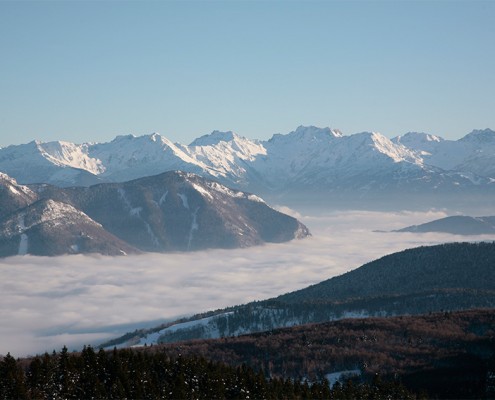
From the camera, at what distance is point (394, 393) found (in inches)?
6378

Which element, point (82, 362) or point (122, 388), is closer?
point (122, 388)

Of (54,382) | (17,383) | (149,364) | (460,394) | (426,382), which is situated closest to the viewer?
(17,383)

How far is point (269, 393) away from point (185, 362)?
23278 millimetres

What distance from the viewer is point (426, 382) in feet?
632

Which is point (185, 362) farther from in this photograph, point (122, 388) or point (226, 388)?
point (122, 388)

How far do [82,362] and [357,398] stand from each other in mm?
49862

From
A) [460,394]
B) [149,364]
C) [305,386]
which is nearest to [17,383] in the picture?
[149,364]

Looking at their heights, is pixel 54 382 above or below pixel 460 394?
above

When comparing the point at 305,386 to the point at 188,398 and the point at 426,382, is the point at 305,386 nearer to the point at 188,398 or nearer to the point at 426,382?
the point at 188,398

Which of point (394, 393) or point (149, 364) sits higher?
point (149, 364)

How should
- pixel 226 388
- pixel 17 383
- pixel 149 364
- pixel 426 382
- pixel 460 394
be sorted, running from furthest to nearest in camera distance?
1. pixel 426 382
2. pixel 460 394
3. pixel 149 364
4. pixel 226 388
5. pixel 17 383

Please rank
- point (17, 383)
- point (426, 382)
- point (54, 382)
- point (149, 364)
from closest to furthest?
point (17, 383) < point (54, 382) < point (149, 364) < point (426, 382)

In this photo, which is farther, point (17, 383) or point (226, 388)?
point (226, 388)

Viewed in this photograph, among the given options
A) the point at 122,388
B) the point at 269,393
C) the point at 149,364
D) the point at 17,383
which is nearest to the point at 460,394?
the point at 269,393
